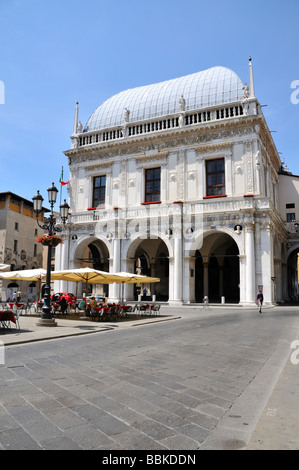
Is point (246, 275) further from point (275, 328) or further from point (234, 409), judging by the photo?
point (234, 409)

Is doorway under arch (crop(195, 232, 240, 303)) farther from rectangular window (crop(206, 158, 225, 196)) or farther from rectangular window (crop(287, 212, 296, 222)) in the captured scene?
rectangular window (crop(206, 158, 225, 196))

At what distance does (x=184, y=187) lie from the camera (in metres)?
30.5

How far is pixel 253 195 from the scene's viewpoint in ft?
88.5

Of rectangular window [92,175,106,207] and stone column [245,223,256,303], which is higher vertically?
rectangular window [92,175,106,207]

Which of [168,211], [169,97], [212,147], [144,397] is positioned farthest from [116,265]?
[144,397]

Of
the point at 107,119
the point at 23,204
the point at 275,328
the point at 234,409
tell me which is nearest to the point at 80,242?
the point at 107,119

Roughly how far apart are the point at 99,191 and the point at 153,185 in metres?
5.77

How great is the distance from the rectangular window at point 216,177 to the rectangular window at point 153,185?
15.2 feet

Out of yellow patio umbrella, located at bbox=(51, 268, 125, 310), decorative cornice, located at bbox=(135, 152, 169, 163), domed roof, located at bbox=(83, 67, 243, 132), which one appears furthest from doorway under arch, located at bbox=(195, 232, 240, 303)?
yellow patio umbrella, located at bbox=(51, 268, 125, 310)

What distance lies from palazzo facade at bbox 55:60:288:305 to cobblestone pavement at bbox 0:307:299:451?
1888cm

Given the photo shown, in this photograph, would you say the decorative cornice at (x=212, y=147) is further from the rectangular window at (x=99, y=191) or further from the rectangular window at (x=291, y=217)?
the rectangular window at (x=291, y=217)

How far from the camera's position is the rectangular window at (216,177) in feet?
97.9

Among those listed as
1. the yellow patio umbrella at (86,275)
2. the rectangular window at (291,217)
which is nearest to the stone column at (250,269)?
the yellow patio umbrella at (86,275)

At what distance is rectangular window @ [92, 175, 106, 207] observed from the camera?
113 ft
